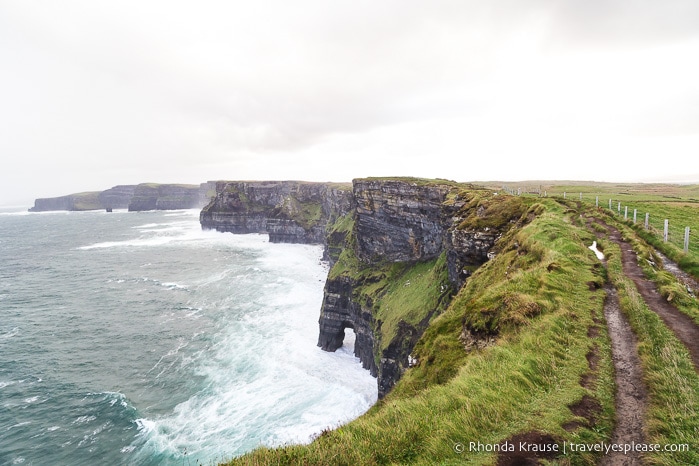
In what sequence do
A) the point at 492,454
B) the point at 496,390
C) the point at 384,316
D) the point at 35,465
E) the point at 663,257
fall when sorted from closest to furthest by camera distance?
the point at 492,454 < the point at 496,390 < the point at 663,257 < the point at 35,465 < the point at 384,316

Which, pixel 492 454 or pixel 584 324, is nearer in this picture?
pixel 492 454

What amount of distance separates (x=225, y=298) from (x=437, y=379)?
Answer: 64.7 meters

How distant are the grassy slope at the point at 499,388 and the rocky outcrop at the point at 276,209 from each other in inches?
4082

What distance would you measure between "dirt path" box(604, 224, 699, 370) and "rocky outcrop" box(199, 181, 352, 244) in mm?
102412

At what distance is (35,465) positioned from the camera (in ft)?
89.4

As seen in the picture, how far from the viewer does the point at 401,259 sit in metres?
55.4

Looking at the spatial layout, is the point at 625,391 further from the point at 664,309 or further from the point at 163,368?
the point at 163,368

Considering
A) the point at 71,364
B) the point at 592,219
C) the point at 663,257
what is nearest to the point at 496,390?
the point at 663,257

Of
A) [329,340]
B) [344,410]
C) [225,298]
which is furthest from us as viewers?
[225,298]

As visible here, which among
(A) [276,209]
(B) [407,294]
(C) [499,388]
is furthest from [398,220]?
(A) [276,209]

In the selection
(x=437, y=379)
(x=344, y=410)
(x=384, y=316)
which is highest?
(x=437, y=379)

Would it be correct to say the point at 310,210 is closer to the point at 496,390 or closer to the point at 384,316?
the point at 384,316

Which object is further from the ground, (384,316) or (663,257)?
(663,257)

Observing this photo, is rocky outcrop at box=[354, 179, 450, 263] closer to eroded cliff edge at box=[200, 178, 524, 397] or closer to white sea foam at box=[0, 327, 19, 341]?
eroded cliff edge at box=[200, 178, 524, 397]
